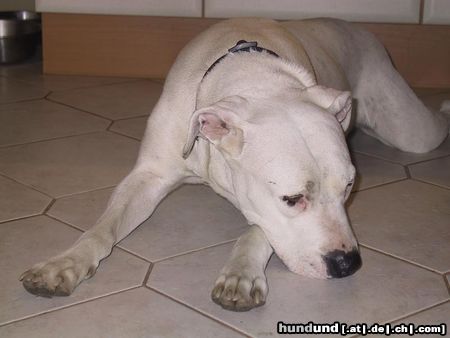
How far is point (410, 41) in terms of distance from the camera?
4.27 meters

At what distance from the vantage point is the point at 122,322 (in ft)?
5.61

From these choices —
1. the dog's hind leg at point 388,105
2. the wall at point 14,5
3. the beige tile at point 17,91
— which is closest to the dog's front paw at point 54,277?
the dog's hind leg at point 388,105

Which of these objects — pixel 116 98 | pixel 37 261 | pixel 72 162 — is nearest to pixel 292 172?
pixel 37 261

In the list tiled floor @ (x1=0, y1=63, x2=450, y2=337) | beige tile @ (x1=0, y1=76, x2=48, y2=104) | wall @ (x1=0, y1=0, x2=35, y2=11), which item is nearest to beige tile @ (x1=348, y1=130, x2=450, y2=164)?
tiled floor @ (x1=0, y1=63, x2=450, y2=337)

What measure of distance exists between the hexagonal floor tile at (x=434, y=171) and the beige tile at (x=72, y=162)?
117cm

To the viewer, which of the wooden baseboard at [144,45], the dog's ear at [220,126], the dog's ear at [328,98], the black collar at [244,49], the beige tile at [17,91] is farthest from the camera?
the wooden baseboard at [144,45]

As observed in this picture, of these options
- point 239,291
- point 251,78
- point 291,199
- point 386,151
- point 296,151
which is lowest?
point 386,151

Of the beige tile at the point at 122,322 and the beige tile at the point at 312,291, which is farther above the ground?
the beige tile at the point at 122,322

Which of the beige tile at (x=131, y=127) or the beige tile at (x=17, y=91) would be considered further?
the beige tile at (x=17, y=91)

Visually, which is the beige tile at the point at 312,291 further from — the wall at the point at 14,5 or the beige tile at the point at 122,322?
the wall at the point at 14,5

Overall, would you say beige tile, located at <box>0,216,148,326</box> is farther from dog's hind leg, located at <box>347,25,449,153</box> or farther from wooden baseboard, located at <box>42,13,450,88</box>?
wooden baseboard, located at <box>42,13,450,88</box>

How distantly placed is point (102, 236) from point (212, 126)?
45cm

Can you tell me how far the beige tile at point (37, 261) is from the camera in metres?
1.78

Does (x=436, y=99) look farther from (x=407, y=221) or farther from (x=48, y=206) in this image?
(x=48, y=206)
